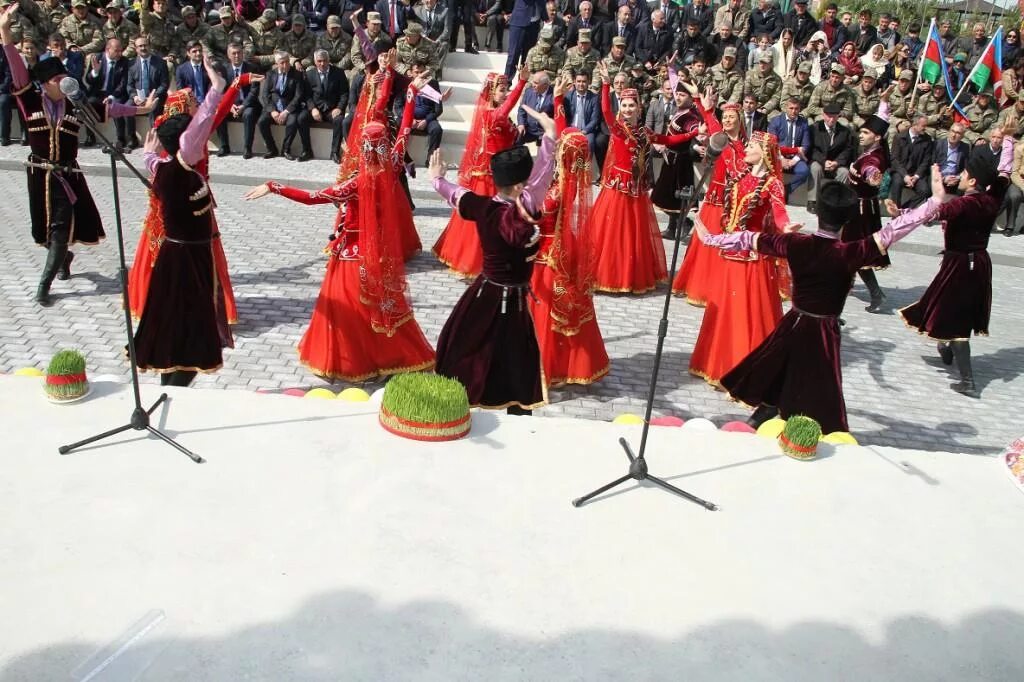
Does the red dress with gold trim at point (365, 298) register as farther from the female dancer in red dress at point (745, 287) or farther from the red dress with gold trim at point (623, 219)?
the red dress with gold trim at point (623, 219)

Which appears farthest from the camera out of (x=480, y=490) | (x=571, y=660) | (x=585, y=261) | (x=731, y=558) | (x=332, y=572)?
(x=585, y=261)

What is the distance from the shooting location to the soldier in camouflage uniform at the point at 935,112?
1405 centimetres

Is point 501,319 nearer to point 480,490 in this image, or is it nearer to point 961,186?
point 480,490

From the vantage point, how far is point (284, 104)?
1426 cm

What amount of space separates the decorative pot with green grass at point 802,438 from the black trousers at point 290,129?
11.6 metres

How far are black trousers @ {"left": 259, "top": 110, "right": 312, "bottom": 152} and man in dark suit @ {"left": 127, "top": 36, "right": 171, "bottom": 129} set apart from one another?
5.19ft

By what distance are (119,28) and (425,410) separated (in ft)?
44.0

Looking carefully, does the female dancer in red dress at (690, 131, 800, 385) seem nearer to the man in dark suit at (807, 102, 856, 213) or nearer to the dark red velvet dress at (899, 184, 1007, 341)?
the dark red velvet dress at (899, 184, 1007, 341)

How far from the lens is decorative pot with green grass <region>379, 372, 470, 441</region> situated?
4.14 meters

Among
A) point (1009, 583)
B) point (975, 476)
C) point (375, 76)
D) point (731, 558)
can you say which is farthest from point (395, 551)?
point (375, 76)

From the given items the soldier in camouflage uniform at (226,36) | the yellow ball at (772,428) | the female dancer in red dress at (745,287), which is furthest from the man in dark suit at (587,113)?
the yellow ball at (772,428)

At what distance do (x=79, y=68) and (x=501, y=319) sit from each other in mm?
12118

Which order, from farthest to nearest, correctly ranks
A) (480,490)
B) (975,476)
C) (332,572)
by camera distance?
(975,476)
(480,490)
(332,572)

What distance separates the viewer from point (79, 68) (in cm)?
1420
